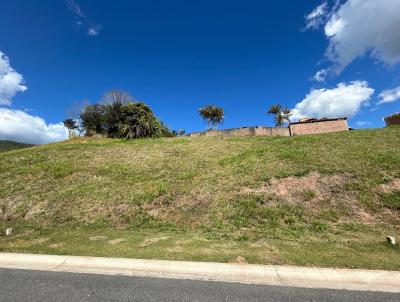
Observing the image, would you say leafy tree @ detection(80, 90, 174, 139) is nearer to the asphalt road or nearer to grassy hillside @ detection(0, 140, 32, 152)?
grassy hillside @ detection(0, 140, 32, 152)

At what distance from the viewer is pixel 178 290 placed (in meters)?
4.35

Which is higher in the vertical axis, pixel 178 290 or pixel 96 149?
pixel 96 149

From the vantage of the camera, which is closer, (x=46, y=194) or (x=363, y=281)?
(x=363, y=281)

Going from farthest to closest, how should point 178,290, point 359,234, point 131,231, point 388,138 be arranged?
point 388,138 → point 131,231 → point 359,234 → point 178,290

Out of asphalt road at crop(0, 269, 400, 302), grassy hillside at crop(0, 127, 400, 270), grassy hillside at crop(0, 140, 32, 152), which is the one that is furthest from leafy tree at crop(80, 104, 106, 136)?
asphalt road at crop(0, 269, 400, 302)

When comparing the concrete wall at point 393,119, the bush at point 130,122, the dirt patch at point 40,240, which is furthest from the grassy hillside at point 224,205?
the bush at point 130,122

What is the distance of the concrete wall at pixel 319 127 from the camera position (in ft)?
93.4

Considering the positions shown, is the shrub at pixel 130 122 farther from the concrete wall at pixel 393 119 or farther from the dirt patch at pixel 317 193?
the concrete wall at pixel 393 119

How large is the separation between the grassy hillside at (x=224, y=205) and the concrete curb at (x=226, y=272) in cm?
39

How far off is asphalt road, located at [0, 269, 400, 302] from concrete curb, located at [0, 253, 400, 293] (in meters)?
0.22

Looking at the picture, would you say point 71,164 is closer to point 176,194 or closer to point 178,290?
point 176,194

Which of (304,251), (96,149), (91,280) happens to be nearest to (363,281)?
(304,251)

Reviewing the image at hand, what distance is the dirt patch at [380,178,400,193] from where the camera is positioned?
965cm

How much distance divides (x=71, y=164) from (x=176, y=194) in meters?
8.42
